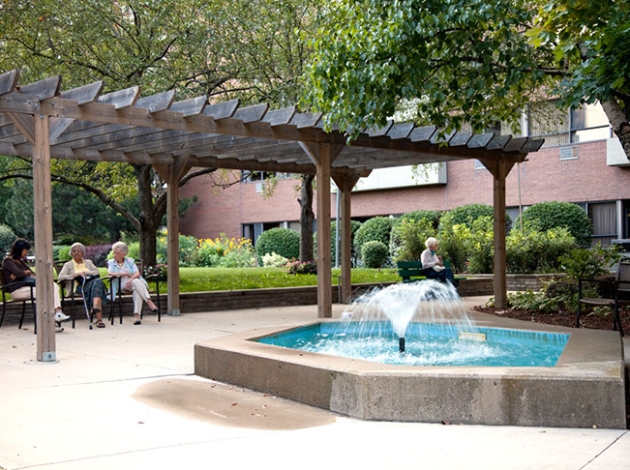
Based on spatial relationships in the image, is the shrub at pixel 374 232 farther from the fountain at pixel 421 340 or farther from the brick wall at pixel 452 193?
the fountain at pixel 421 340

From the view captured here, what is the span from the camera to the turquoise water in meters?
8.59

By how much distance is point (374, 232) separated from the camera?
91.0 ft

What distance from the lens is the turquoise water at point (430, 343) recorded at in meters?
8.59

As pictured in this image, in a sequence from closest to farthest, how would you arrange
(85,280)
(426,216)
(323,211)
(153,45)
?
1. (85,280)
2. (323,211)
3. (153,45)
4. (426,216)

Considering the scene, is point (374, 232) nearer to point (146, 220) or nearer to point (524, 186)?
point (524, 186)

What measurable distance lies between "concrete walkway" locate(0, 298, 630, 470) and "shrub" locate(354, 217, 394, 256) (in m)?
20.0

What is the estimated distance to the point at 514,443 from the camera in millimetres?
5309

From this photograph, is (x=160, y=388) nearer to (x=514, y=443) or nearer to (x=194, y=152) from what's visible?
(x=514, y=443)

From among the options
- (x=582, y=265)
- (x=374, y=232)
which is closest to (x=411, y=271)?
(x=582, y=265)

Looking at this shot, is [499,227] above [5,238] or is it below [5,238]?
below

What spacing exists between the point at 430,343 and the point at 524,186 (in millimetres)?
16571

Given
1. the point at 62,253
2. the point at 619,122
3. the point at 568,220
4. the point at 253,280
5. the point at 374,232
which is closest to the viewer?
the point at 619,122

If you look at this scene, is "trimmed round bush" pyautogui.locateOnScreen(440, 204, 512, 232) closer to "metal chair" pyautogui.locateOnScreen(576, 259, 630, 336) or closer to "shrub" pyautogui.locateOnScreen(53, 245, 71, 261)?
"metal chair" pyautogui.locateOnScreen(576, 259, 630, 336)

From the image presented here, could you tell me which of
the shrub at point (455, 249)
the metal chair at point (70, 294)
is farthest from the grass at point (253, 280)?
the metal chair at point (70, 294)
